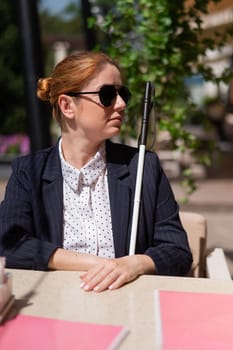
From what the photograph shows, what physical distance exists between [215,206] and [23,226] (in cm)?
564

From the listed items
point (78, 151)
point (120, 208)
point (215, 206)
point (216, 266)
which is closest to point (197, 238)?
point (216, 266)

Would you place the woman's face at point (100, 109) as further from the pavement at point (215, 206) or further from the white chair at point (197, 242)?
the pavement at point (215, 206)

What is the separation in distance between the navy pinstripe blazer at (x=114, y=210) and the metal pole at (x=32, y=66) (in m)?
1.85

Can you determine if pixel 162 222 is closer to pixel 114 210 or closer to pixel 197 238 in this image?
pixel 114 210

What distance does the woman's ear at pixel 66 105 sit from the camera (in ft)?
6.61

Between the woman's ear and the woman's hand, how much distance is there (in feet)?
1.88

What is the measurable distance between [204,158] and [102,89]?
197cm

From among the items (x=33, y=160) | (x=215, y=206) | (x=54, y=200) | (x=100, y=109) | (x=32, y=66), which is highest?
(x=32, y=66)

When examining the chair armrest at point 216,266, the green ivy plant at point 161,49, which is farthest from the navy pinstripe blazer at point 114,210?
the green ivy plant at point 161,49

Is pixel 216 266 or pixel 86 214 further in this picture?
pixel 216 266

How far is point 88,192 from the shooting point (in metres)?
2.03

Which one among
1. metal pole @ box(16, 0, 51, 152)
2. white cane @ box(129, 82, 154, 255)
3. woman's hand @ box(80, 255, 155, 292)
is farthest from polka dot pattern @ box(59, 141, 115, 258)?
metal pole @ box(16, 0, 51, 152)

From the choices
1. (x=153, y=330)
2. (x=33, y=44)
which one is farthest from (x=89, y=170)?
(x=33, y=44)

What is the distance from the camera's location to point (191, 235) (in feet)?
7.84
